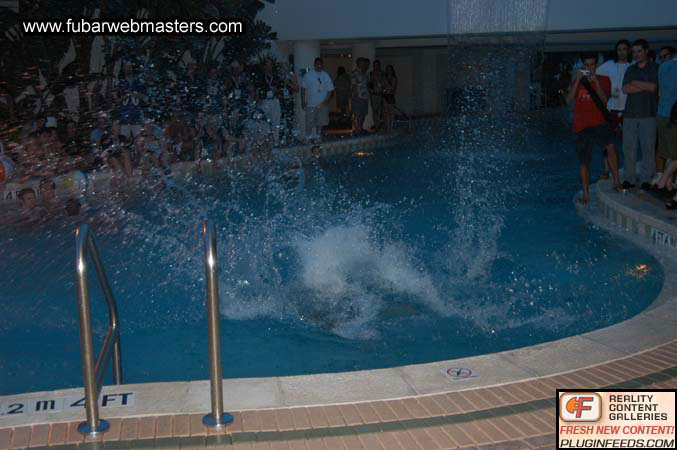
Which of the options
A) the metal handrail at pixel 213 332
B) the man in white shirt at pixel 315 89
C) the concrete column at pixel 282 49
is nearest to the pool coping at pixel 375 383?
the metal handrail at pixel 213 332

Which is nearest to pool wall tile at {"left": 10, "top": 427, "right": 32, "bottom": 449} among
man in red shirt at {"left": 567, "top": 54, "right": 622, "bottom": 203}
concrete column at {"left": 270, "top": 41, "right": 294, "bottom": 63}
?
man in red shirt at {"left": 567, "top": 54, "right": 622, "bottom": 203}

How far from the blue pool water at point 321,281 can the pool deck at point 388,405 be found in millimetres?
1113

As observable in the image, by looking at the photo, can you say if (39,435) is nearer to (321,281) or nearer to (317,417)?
(317,417)

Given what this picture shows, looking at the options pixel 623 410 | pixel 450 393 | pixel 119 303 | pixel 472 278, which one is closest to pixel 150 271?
pixel 119 303

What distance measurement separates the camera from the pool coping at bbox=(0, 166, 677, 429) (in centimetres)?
361

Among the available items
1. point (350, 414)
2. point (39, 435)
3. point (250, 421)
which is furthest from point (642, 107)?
point (39, 435)

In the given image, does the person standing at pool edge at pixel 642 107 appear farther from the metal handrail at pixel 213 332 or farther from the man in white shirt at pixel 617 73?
the metal handrail at pixel 213 332

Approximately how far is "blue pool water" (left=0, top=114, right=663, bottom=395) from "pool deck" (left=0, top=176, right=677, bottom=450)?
1113mm

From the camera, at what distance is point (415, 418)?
138 inches

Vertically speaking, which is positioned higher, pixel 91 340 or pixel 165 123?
pixel 165 123

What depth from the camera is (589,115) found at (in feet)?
28.6

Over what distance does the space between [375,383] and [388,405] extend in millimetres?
257

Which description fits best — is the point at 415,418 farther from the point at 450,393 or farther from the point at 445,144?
the point at 445,144

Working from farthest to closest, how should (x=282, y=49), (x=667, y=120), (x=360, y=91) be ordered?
(x=282, y=49), (x=360, y=91), (x=667, y=120)
